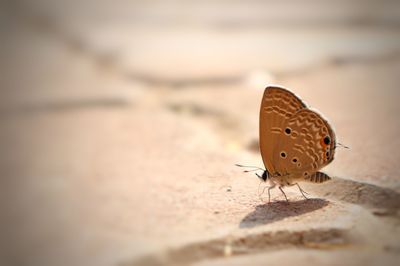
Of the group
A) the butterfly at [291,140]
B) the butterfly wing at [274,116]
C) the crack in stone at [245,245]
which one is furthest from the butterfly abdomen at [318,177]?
the crack in stone at [245,245]

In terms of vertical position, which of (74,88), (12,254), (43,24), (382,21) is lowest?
(12,254)

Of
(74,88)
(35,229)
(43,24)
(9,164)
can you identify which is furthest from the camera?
(43,24)

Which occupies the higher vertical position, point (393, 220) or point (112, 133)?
point (112, 133)

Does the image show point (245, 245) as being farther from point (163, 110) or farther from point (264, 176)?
point (163, 110)

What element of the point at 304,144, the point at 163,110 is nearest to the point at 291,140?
the point at 304,144

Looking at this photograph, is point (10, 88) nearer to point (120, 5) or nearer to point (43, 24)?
point (43, 24)

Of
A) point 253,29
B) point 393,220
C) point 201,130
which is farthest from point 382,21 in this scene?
point 393,220

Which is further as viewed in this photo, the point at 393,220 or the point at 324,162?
the point at 324,162
